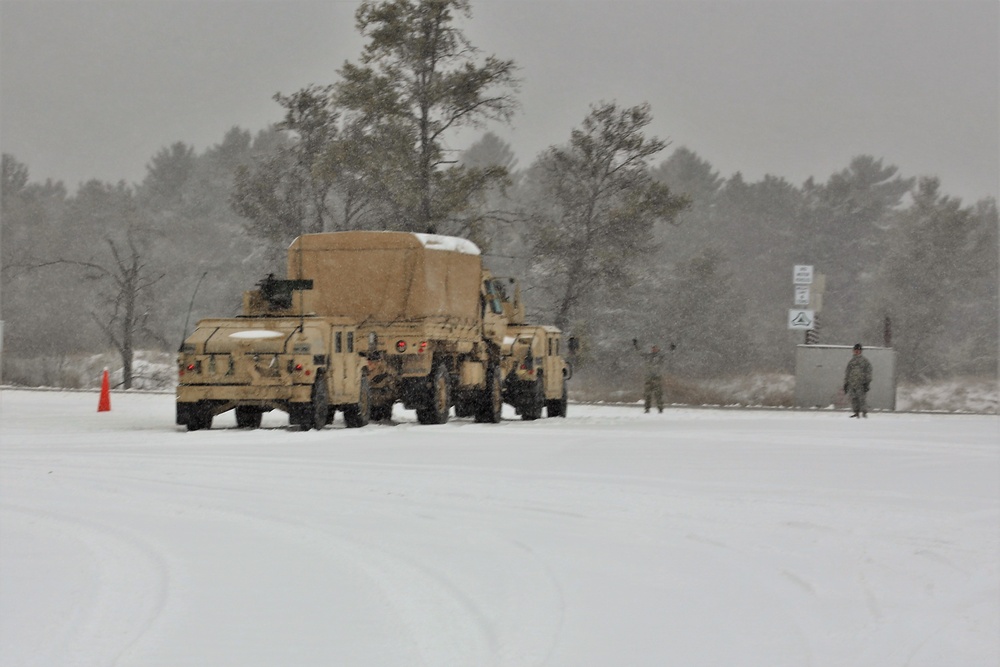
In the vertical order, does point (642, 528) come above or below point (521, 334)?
below

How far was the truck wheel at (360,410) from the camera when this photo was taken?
25.6m

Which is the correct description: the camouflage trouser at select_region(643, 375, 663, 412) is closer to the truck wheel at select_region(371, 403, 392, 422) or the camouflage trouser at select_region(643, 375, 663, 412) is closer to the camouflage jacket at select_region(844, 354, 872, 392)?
the camouflage jacket at select_region(844, 354, 872, 392)

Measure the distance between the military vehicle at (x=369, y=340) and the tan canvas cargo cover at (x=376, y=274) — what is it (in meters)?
0.02

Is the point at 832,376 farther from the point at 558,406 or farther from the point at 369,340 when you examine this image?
the point at 369,340

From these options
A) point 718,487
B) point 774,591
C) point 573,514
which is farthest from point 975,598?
point 718,487

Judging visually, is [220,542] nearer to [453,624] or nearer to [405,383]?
[453,624]

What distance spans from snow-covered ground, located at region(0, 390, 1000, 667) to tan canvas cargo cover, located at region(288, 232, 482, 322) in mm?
7160

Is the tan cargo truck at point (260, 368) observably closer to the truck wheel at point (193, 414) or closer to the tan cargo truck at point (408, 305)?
the truck wheel at point (193, 414)

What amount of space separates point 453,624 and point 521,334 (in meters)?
23.3

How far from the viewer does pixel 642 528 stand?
37.7ft

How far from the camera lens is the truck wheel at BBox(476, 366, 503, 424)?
28906 mm

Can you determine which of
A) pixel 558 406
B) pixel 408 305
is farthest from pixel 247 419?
pixel 558 406

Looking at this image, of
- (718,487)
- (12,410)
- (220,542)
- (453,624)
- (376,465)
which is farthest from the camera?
(12,410)

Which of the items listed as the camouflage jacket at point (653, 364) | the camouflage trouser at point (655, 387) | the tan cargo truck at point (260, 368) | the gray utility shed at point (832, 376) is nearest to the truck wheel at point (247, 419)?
the tan cargo truck at point (260, 368)
